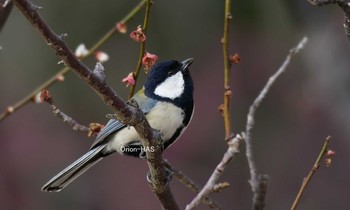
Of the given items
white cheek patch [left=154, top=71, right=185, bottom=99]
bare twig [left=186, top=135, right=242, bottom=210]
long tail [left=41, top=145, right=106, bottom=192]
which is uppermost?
white cheek patch [left=154, top=71, right=185, bottom=99]

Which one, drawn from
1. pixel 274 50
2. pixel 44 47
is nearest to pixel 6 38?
pixel 44 47

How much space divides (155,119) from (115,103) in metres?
1.00

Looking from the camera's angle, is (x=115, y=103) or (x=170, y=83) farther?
(x=170, y=83)

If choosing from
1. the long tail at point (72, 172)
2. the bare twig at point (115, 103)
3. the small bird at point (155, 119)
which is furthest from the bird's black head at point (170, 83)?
the bare twig at point (115, 103)

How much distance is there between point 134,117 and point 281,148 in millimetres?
4519

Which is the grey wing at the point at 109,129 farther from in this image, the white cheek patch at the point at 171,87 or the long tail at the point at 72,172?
the white cheek patch at the point at 171,87

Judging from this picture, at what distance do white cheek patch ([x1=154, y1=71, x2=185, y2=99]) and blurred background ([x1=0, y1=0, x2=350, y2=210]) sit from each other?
289cm

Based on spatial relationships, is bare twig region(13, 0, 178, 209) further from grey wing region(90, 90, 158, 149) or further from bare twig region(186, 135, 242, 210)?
grey wing region(90, 90, 158, 149)

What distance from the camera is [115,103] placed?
1.80m

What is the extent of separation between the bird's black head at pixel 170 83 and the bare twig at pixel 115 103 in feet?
2.36

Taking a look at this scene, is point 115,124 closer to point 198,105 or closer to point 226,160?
point 226,160

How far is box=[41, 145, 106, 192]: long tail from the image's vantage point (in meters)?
2.69

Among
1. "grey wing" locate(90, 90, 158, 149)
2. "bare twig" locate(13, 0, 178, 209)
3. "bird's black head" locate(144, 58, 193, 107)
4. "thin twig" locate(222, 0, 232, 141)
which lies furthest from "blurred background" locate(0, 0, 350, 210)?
"thin twig" locate(222, 0, 232, 141)

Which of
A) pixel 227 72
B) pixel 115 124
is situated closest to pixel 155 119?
pixel 115 124
